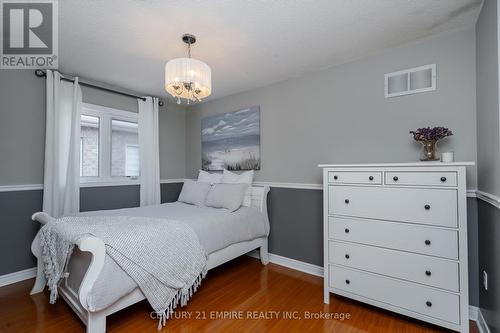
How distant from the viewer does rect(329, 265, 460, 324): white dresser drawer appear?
5.33ft

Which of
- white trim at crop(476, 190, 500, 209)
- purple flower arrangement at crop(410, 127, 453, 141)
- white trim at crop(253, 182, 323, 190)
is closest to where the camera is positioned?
white trim at crop(476, 190, 500, 209)

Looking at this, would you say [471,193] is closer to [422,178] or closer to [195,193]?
[422,178]

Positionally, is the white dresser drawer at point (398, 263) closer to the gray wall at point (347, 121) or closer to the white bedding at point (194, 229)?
the gray wall at point (347, 121)

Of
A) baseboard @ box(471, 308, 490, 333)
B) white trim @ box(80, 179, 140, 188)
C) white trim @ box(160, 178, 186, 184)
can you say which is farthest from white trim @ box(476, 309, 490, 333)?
white trim @ box(80, 179, 140, 188)

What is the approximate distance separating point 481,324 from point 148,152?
390 centimetres

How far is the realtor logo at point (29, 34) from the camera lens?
173 centimetres

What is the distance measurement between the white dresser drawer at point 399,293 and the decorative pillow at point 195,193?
169cm

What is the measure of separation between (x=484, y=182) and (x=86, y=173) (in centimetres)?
406

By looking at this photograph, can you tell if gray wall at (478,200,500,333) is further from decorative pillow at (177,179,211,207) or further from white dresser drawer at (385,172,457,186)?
decorative pillow at (177,179,211,207)

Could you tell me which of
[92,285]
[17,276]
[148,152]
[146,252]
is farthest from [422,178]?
[17,276]

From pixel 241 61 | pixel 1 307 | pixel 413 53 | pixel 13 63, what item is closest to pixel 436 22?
pixel 413 53

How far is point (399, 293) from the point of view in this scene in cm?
179

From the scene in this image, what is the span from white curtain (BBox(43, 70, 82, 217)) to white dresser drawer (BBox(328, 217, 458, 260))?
2.91 m

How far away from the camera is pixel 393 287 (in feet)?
5.98
